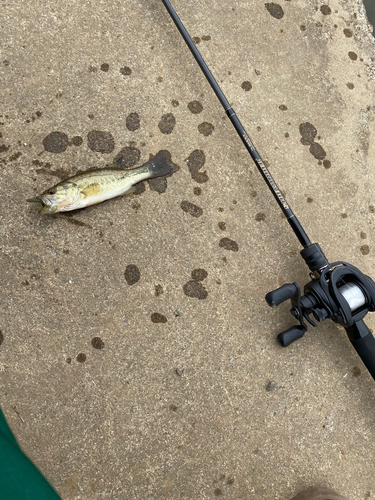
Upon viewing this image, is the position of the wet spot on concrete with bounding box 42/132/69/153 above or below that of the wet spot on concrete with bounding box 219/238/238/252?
above

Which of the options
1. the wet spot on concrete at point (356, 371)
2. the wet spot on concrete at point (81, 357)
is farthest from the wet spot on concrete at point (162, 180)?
the wet spot on concrete at point (356, 371)

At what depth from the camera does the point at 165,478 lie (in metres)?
2.32

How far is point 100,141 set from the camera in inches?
96.6

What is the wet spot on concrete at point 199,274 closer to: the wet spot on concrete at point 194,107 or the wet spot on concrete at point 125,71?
the wet spot on concrete at point 194,107

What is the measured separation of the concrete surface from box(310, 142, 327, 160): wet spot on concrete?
1 centimetres

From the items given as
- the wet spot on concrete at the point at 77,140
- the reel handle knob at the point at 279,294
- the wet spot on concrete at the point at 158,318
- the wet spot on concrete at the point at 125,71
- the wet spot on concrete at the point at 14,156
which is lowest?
the reel handle knob at the point at 279,294

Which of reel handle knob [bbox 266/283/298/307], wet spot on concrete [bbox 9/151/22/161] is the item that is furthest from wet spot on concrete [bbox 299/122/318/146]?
wet spot on concrete [bbox 9/151/22/161]

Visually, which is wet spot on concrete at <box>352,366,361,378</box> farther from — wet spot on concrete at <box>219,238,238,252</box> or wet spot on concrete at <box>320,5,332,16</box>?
wet spot on concrete at <box>320,5,332,16</box>

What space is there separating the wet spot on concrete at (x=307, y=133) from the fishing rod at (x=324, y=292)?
55 cm

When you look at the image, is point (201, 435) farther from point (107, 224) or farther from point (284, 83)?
point (284, 83)

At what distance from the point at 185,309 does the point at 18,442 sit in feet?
4.47

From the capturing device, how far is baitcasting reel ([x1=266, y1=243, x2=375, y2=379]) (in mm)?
2188

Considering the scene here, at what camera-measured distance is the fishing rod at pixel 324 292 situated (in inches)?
86.3

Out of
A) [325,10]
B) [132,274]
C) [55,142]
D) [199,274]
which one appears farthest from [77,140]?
[325,10]
